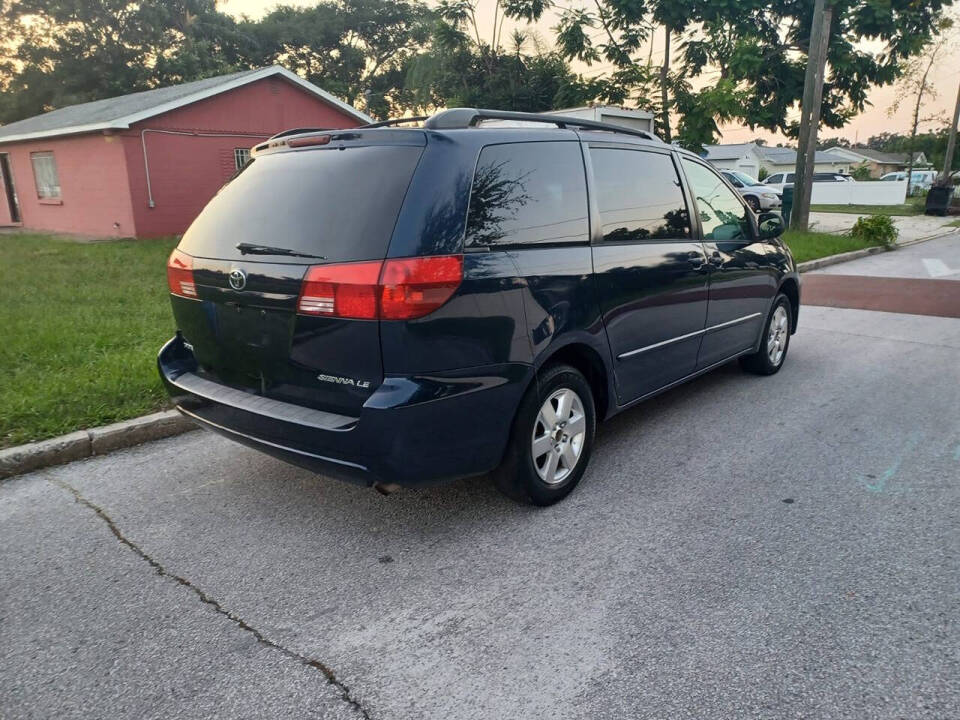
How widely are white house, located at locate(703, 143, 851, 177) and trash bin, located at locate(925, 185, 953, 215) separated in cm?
3599

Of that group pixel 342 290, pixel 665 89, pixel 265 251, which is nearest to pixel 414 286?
pixel 342 290

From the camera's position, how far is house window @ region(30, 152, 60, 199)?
20.1 m

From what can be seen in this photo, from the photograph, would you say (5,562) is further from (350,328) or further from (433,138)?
(433,138)

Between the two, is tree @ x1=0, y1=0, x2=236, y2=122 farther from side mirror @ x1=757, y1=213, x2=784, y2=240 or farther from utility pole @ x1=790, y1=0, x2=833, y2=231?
side mirror @ x1=757, y1=213, x2=784, y2=240

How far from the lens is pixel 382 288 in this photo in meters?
2.82

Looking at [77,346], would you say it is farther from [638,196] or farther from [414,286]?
[638,196]

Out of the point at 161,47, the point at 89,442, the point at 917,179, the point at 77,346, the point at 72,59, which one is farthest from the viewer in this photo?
the point at 917,179

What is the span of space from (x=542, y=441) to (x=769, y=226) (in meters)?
3.14

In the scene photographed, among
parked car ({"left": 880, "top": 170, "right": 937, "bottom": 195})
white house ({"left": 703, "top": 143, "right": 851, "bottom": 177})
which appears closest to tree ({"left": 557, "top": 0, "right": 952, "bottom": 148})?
parked car ({"left": 880, "top": 170, "right": 937, "bottom": 195})

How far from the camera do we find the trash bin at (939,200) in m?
26.4

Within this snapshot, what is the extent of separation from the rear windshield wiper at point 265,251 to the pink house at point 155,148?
15.7 metres

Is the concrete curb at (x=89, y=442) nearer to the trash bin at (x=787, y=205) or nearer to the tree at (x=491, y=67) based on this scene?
the trash bin at (x=787, y=205)

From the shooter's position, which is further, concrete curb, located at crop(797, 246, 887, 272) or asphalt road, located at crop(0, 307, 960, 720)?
concrete curb, located at crop(797, 246, 887, 272)

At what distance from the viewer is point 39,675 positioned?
96.2 inches
